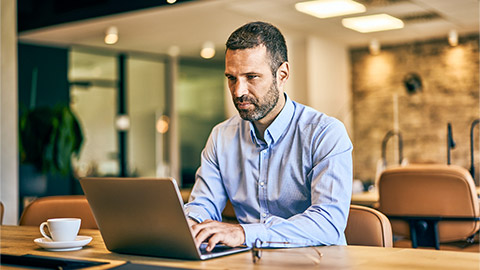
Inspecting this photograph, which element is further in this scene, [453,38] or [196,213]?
[453,38]

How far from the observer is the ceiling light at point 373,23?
7.02 m

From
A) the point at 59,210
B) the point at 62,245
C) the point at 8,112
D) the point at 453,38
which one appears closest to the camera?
the point at 62,245

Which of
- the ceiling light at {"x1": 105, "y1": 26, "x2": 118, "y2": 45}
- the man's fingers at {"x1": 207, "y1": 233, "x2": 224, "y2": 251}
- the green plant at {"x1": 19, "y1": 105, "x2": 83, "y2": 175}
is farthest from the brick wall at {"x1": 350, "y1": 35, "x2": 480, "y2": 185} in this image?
the man's fingers at {"x1": 207, "y1": 233, "x2": 224, "y2": 251}

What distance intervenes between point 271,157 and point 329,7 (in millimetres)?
4866

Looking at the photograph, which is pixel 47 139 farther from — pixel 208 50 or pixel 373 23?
pixel 208 50

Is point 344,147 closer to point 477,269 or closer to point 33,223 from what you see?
point 477,269

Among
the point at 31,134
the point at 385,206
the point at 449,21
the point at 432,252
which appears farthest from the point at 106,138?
the point at 432,252

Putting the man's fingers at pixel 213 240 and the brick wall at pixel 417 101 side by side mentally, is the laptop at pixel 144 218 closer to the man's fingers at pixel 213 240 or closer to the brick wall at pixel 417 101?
the man's fingers at pixel 213 240

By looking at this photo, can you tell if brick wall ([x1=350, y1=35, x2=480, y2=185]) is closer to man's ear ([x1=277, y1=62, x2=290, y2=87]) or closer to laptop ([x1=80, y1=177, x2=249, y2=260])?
man's ear ([x1=277, y1=62, x2=290, y2=87])

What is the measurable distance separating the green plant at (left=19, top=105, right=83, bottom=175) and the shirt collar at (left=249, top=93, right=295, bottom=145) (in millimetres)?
3500

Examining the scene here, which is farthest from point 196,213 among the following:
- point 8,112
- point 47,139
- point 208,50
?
point 208,50

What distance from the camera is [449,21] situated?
738 centimetres

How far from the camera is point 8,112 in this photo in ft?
13.8

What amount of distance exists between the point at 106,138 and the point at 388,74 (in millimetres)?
4438
